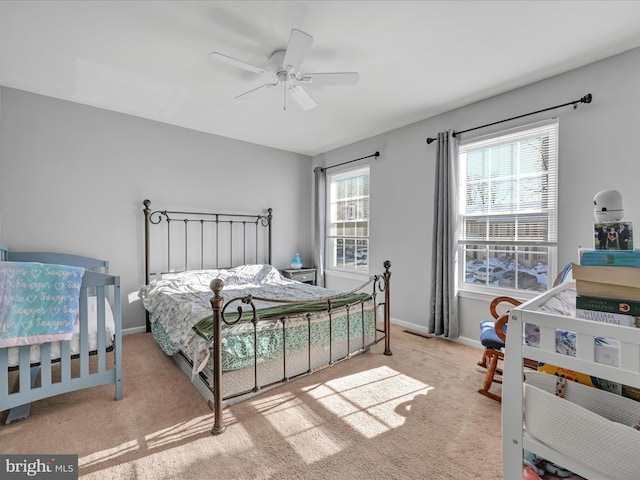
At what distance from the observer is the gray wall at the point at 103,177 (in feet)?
9.96

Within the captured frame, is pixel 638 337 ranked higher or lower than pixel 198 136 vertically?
lower

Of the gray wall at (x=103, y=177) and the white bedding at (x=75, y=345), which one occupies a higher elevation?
the gray wall at (x=103, y=177)

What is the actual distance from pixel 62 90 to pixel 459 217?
4.30 m

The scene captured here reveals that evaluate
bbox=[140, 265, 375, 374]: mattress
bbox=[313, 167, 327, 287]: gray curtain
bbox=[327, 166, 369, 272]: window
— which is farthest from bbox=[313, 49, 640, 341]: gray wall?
bbox=[140, 265, 375, 374]: mattress

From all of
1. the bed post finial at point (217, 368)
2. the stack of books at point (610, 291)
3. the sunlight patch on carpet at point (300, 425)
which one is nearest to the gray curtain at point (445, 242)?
the sunlight patch on carpet at point (300, 425)

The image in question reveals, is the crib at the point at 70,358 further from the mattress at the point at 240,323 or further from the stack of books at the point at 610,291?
the stack of books at the point at 610,291

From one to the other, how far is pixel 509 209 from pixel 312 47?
2.38 m

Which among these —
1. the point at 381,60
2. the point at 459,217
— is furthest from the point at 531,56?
the point at 459,217

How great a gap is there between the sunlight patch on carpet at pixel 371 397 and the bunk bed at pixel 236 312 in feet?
0.76

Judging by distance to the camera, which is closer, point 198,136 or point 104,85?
point 104,85


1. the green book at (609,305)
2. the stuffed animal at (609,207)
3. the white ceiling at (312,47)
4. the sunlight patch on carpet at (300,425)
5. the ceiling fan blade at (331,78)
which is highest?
the white ceiling at (312,47)

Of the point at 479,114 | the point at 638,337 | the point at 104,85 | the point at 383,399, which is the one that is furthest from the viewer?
the point at 479,114

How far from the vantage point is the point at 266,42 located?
2.22m

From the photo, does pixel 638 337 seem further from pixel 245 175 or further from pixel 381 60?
pixel 245 175
